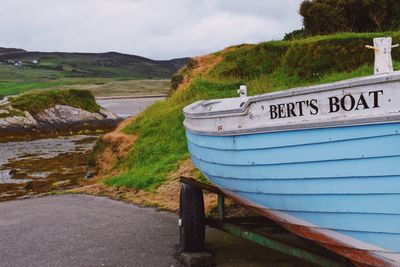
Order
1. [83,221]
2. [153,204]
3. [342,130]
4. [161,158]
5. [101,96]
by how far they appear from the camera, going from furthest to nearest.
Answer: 1. [101,96]
2. [161,158]
3. [153,204]
4. [83,221]
5. [342,130]

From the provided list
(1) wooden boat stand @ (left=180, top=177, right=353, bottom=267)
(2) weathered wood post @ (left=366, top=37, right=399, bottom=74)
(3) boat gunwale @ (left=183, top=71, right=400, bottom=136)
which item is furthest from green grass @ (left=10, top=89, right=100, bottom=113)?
(2) weathered wood post @ (left=366, top=37, right=399, bottom=74)

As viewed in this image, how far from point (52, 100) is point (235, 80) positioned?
127 ft

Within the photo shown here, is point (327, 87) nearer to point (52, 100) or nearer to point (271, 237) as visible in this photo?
point (271, 237)

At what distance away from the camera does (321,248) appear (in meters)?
6.73

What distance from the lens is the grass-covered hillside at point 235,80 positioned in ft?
54.9

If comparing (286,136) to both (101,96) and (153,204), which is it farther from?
(101,96)

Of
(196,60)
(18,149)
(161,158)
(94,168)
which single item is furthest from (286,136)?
(18,149)

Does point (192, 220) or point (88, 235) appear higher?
point (192, 220)

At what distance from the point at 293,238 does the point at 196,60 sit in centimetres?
2255

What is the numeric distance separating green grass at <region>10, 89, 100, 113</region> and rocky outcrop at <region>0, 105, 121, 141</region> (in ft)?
2.51

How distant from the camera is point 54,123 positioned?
54156 millimetres

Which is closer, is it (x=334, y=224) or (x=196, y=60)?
(x=334, y=224)

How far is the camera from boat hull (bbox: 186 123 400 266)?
503 cm

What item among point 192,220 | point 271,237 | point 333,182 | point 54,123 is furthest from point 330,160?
point 54,123
